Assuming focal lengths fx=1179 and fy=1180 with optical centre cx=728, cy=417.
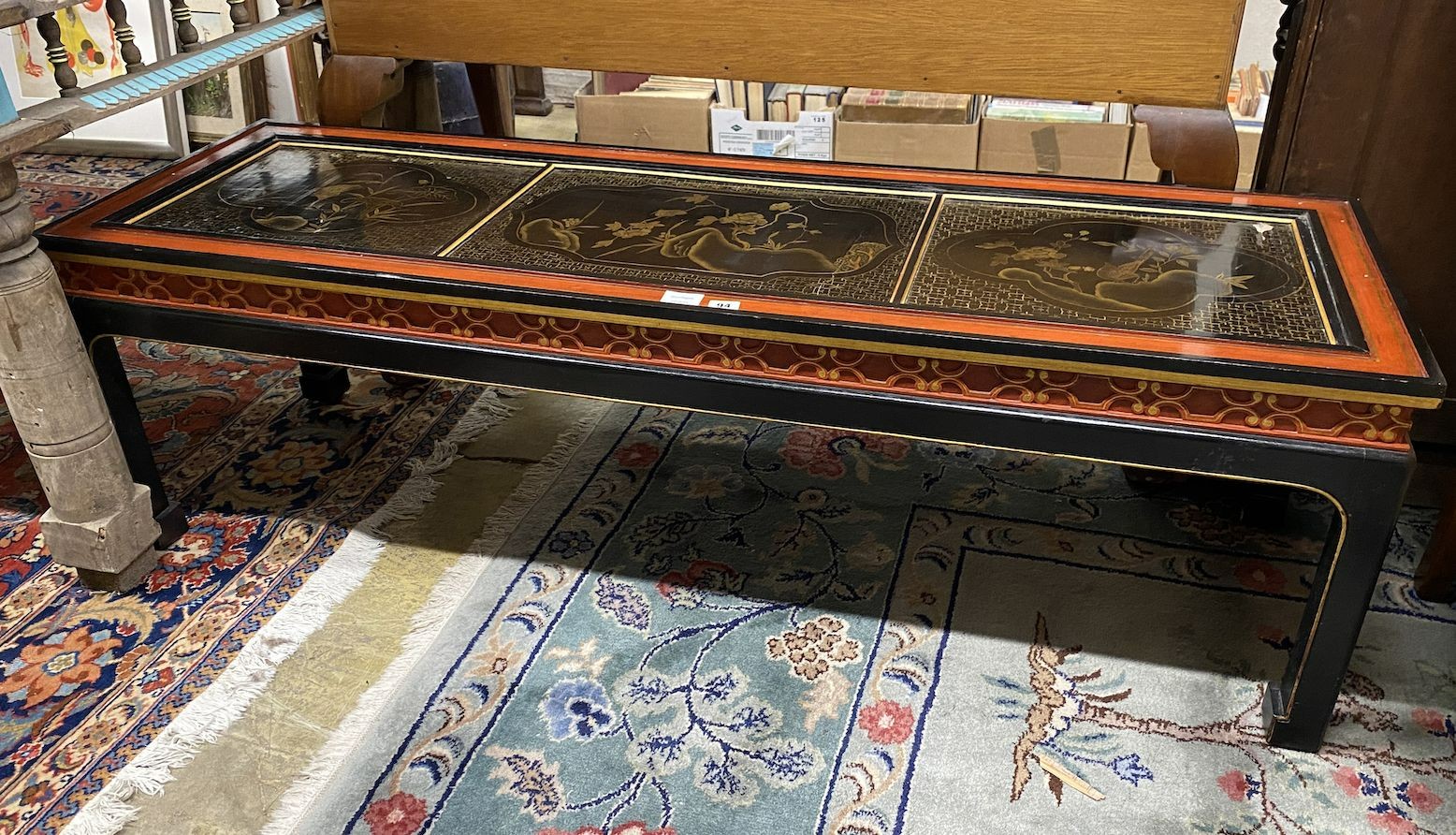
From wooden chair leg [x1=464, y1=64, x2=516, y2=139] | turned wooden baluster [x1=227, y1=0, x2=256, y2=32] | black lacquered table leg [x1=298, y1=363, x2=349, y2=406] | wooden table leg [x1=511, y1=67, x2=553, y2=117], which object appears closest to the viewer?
turned wooden baluster [x1=227, y1=0, x2=256, y2=32]

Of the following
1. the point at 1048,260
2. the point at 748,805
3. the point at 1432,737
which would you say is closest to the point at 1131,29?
the point at 1048,260

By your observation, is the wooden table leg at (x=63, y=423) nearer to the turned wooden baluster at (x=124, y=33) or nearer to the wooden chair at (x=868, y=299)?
the wooden chair at (x=868, y=299)

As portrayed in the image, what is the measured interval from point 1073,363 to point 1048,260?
37 centimetres

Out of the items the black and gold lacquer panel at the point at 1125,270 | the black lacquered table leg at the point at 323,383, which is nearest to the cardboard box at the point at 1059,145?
the black and gold lacquer panel at the point at 1125,270

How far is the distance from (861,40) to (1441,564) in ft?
5.29

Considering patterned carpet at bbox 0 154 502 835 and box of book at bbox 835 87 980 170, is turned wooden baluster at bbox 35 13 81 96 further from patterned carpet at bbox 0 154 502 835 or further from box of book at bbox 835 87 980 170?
box of book at bbox 835 87 980 170

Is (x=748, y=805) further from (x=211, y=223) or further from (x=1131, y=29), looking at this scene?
(x=1131, y=29)

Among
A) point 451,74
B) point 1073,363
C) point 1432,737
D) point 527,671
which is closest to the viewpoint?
point 1073,363

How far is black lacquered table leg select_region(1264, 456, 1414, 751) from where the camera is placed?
1749 mm

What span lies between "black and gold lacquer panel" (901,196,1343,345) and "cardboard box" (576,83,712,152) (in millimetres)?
1803

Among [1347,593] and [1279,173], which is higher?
[1279,173]

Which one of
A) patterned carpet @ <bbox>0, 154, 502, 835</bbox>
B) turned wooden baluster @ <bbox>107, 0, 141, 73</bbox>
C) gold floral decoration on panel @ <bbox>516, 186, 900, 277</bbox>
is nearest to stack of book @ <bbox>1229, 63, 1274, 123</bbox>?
gold floral decoration on panel @ <bbox>516, 186, 900, 277</bbox>

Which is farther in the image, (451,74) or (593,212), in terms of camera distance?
(451,74)

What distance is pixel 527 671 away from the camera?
2.24 meters
